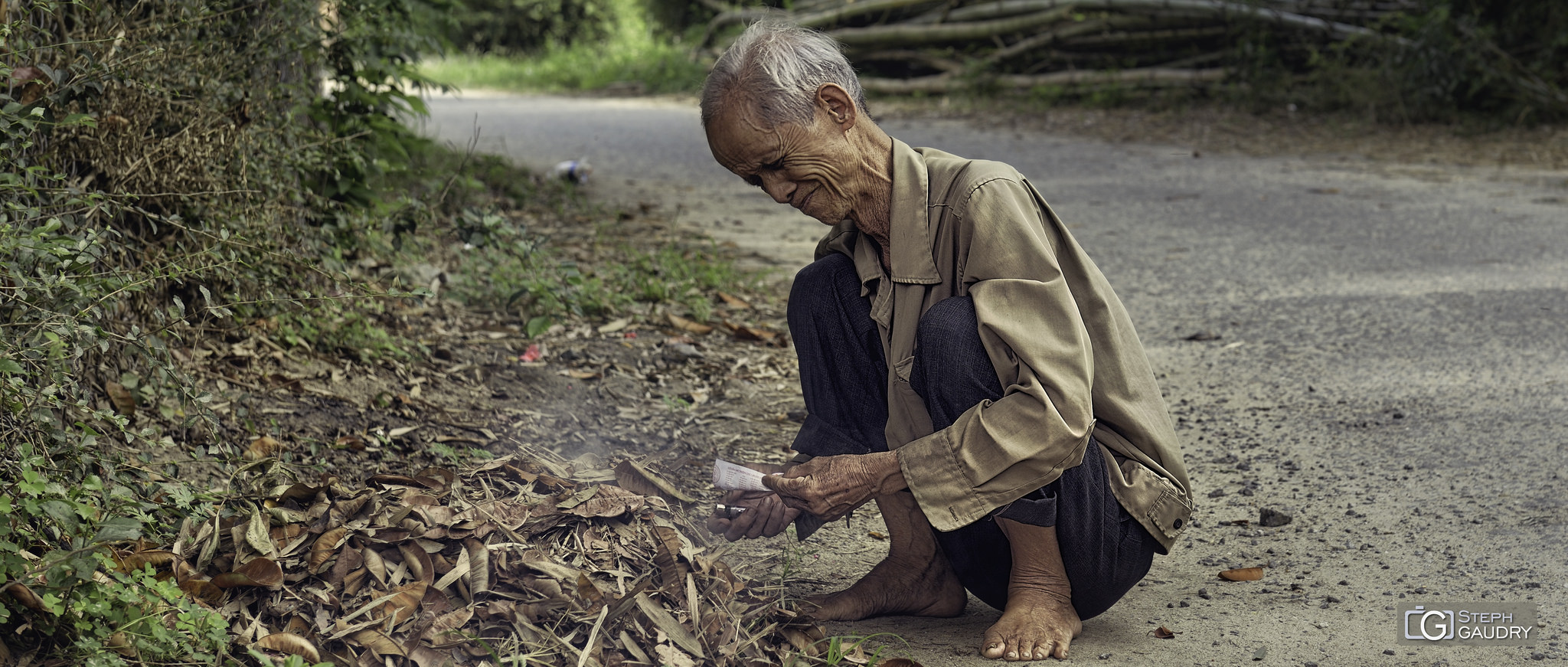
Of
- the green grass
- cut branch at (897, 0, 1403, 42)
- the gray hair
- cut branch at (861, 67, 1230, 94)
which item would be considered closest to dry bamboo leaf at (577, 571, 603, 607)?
the gray hair

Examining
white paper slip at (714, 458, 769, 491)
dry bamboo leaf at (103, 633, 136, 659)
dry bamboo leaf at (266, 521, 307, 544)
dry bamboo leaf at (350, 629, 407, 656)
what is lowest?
dry bamboo leaf at (350, 629, 407, 656)

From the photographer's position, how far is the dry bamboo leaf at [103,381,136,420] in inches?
103

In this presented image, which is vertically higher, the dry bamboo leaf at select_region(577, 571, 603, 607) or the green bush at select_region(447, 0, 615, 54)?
the dry bamboo leaf at select_region(577, 571, 603, 607)

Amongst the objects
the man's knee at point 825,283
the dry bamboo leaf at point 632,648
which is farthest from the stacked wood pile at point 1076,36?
the dry bamboo leaf at point 632,648

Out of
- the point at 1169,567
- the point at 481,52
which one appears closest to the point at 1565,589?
the point at 1169,567

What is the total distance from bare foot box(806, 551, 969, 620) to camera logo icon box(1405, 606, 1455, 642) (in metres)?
0.89

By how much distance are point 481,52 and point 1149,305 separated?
21.6 metres

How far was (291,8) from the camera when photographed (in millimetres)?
3371

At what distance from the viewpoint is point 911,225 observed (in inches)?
84.0

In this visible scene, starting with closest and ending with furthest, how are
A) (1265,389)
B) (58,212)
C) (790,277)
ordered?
(58,212)
(1265,389)
(790,277)

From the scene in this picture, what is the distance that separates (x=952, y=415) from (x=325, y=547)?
1.17 meters

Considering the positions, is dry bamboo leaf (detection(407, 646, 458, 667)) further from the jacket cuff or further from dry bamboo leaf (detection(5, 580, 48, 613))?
the jacket cuff

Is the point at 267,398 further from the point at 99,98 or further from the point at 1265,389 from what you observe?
the point at 1265,389

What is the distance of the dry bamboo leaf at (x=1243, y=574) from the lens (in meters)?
2.61
